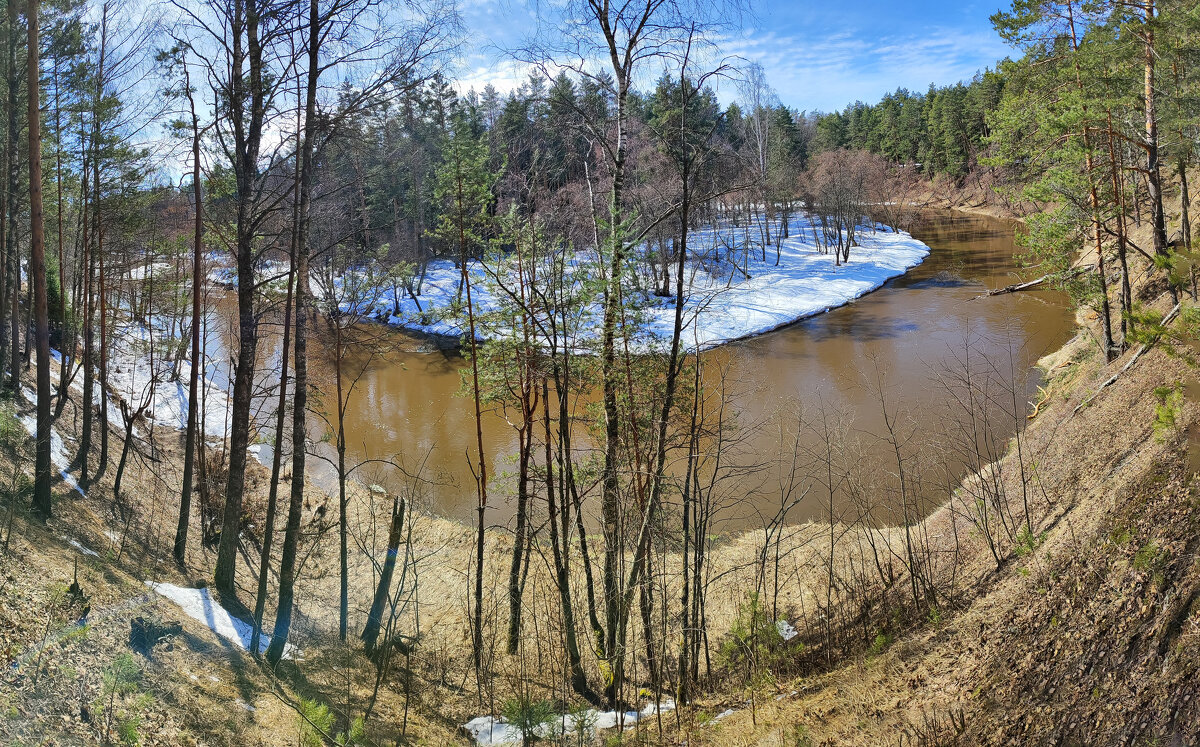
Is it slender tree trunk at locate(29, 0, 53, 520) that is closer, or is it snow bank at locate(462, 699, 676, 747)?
snow bank at locate(462, 699, 676, 747)

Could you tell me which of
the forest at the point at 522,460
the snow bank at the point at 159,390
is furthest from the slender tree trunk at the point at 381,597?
the snow bank at the point at 159,390

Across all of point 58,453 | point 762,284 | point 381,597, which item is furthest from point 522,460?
point 762,284

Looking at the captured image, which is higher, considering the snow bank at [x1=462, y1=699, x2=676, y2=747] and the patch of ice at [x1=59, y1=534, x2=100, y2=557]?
the patch of ice at [x1=59, y1=534, x2=100, y2=557]

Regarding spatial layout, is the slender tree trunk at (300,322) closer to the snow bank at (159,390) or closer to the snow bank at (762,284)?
the snow bank at (159,390)

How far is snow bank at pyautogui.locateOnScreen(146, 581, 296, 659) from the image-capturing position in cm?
867

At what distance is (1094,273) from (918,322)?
1337cm

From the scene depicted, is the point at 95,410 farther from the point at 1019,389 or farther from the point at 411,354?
the point at 1019,389

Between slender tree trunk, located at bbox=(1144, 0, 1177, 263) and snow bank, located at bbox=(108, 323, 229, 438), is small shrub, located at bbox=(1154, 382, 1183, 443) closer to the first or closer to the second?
slender tree trunk, located at bbox=(1144, 0, 1177, 263)

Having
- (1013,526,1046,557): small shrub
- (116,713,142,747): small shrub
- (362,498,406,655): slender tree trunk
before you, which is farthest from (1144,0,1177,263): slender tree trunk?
(116,713,142,747): small shrub

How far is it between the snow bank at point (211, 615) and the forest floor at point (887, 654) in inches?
8.3

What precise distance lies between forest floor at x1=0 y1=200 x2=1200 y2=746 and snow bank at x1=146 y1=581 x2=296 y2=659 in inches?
8.3

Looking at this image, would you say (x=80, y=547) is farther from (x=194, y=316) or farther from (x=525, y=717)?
(x=525, y=717)

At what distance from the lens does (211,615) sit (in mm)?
9055

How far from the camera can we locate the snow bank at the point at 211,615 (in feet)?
28.5
